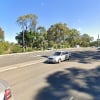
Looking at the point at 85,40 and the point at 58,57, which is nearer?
the point at 58,57

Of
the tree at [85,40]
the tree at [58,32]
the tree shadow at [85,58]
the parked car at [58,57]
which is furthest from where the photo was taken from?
the tree at [85,40]

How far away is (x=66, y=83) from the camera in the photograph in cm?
1189

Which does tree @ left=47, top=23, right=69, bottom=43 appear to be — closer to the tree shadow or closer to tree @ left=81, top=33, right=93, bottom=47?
tree @ left=81, top=33, right=93, bottom=47

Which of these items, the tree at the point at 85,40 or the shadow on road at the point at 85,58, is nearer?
the shadow on road at the point at 85,58

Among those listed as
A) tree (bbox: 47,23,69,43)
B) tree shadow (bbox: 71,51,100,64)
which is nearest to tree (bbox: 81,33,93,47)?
tree (bbox: 47,23,69,43)

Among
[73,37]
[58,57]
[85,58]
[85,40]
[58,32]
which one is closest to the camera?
[58,57]

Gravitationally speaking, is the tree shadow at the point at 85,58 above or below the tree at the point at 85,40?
below

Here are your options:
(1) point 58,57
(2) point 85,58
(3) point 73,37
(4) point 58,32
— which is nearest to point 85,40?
(3) point 73,37

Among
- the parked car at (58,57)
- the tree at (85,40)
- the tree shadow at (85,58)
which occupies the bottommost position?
the tree shadow at (85,58)

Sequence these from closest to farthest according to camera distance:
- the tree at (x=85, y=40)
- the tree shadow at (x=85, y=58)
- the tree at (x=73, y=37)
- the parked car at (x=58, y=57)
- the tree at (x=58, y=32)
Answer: the parked car at (x=58, y=57)
the tree shadow at (x=85, y=58)
the tree at (x=58, y=32)
the tree at (x=73, y=37)
the tree at (x=85, y=40)

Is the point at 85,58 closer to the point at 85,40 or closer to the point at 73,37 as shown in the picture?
the point at 73,37

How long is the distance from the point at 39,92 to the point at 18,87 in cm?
159

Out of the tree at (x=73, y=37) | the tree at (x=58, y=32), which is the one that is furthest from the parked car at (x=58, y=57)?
A: the tree at (x=73, y=37)

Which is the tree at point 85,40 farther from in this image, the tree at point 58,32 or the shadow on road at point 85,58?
the shadow on road at point 85,58
